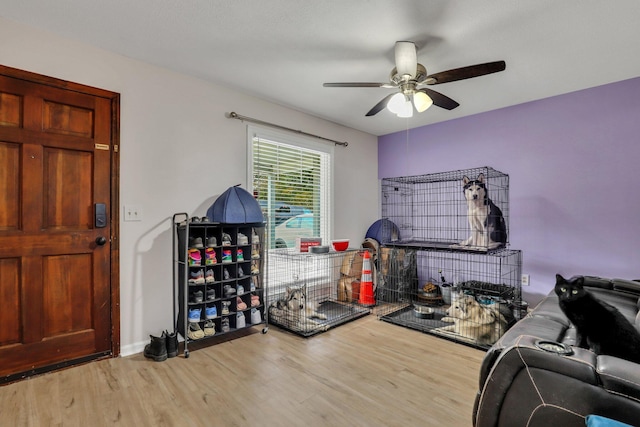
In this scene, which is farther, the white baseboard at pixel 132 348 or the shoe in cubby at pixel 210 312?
the shoe in cubby at pixel 210 312

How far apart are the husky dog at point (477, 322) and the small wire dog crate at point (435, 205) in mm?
942

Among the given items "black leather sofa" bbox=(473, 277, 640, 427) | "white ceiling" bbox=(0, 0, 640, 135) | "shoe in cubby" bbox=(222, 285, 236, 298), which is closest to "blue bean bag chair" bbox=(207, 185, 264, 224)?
"shoe in cubby" bbox=(222, 285, 236, 298)

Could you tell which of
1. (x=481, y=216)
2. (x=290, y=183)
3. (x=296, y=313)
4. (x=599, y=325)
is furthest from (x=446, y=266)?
(x=599, y=325)

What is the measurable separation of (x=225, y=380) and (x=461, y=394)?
155cm

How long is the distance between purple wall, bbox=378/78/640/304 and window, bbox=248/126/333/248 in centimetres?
194

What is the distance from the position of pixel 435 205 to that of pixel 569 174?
1506mm

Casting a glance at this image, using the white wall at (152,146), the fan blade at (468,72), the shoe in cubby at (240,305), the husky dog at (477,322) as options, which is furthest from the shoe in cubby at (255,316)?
the fan blade at (468,72)

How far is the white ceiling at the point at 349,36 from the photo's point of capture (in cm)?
188

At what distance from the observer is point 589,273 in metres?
3.08

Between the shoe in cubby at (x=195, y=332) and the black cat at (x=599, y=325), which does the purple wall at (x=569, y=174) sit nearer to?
the black cat at (x=599, y=325)

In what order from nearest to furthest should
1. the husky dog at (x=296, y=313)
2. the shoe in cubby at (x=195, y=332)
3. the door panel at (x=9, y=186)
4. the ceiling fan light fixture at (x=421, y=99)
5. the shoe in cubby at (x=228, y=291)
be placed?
the door panel at (x=9, y=186)
the ceiling fan light fixture at (x=421, y=99)
the shoe in cubby at (x=195, y=332)
the shoe in cubby at (x=228, y=291)
the husky dog at (x=296, y=313)

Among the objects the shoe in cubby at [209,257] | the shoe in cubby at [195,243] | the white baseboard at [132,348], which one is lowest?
the white baseboard at [132,348]

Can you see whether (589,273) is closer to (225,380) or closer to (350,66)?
(350,66)

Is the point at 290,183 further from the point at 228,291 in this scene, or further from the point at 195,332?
the point at 195,332
